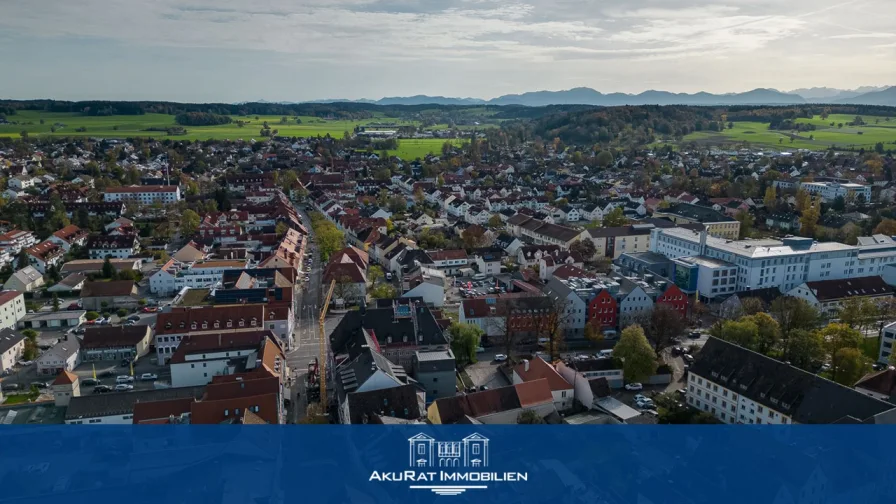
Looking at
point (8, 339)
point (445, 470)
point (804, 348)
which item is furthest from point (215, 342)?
point (804, 348)

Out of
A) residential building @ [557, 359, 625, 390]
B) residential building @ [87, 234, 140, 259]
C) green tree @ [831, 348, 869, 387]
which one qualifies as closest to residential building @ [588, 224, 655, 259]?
residential building @ [557, 359, 625, 390]

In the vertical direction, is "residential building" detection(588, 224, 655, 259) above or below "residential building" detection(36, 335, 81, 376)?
above

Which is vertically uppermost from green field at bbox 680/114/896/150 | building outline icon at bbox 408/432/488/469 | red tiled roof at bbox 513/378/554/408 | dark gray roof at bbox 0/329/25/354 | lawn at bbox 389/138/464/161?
green field at bbox 680/114/896/150

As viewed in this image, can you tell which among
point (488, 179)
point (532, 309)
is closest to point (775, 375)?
point (532, 309)

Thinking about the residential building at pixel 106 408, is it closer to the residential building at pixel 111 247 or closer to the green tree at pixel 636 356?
the green tree at pixel 636 356

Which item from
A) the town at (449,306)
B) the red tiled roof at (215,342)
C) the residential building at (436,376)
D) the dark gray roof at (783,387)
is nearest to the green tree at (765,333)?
the town at (449,306)

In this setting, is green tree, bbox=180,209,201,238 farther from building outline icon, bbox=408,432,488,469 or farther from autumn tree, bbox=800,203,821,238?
autumn tree, bbox=800,203,821,238

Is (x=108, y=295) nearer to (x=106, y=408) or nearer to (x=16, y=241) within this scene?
(x=106, y=408)
